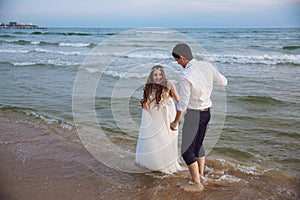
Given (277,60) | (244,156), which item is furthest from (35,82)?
(277,60)

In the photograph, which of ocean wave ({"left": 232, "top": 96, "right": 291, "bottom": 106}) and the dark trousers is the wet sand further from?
ocean wave ({"left": 232, "top": 96, "right": 291, "bottom": 106})

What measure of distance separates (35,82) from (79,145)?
6.71m

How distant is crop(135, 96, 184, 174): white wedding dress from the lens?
398cm

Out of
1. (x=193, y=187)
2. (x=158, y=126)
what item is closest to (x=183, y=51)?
(x=158, y=126)

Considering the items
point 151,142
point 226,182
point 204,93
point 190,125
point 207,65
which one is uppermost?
point 207,65

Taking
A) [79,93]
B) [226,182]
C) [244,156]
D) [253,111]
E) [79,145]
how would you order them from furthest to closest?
[79,93] < [253,111] < [79,145] < [244,156] < [226,182]

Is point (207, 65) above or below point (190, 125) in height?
above

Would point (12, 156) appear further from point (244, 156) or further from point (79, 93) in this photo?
point (79, 93)

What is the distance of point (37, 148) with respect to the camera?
16.2 ft

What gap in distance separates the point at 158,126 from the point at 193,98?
0.83 m

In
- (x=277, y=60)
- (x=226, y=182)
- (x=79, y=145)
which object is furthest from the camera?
(x=277, y=60)

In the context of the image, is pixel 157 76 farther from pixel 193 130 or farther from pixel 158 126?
pixel 193 130

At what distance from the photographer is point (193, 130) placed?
3.55m

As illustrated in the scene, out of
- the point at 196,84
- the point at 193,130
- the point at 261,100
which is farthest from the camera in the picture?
the point at 261,100
